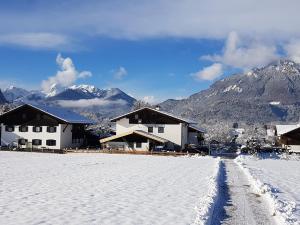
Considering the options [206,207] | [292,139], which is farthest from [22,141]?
[206,207]

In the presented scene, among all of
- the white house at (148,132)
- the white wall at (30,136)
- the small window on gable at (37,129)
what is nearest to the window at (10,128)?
the white wall at (30,136)

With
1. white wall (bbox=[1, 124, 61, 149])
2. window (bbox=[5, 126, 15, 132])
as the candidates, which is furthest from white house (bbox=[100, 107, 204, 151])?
window (bbox=[5, 126, 15, 132])

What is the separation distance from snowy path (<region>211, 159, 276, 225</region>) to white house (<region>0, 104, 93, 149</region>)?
158 feet

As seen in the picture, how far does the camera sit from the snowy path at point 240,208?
16.0 m

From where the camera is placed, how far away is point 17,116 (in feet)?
236

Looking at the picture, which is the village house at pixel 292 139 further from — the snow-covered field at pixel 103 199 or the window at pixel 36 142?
the snow-covered field at pixel 103 199

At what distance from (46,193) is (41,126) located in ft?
167

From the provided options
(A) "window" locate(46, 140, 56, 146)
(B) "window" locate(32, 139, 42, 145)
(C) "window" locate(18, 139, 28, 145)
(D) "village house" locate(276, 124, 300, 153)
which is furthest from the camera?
(D) "village house" locate(276, 124, 300, 153)

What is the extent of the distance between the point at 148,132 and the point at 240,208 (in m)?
52.2

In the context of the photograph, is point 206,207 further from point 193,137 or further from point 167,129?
point 193,137

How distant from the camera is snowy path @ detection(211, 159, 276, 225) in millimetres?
15969

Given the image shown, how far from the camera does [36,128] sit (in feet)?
234

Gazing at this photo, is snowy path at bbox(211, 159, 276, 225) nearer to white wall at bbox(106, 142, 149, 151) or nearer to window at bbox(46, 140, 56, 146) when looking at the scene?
white wall at bbox(106, 142, 149, 151)

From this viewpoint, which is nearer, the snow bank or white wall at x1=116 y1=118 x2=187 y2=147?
the snow bank
